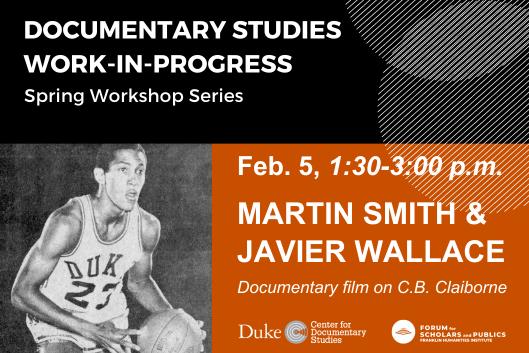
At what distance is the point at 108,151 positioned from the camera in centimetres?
853

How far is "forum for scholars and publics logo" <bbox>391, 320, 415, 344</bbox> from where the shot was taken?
8.48 metres

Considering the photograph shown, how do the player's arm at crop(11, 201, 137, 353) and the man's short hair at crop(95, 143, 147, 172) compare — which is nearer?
the player's arm at crop(11, 201, 137, 353)

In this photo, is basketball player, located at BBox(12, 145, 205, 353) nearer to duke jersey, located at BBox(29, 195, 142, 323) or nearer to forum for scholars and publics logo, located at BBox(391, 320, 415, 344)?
duke jersey, located at BBox(29, 195, 142, 323)

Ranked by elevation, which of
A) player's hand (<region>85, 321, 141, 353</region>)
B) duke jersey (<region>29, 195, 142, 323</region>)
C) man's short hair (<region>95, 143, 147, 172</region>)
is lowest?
player's hand (<region>85, 321, 141, 353</region>)

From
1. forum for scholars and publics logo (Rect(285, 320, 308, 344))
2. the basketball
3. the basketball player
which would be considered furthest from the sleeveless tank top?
forum for scholars and publics logo (Rect(285, 320, 308, 344))

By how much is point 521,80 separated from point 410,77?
38.4 inches

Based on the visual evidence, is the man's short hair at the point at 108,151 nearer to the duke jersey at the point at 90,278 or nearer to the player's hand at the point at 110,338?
the duke jersey at the point at 90,278

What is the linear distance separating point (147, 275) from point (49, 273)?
A: 831mm

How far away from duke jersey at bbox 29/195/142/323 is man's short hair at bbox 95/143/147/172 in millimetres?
304

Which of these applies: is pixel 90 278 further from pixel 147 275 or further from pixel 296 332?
pixel 296 332

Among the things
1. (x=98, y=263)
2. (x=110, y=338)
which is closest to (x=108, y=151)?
(x=98, y=263)

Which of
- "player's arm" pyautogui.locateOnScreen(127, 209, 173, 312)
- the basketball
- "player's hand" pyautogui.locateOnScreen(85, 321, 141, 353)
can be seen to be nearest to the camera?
the basketball

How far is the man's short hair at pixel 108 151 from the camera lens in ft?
28.0

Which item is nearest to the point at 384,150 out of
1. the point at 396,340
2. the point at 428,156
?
the point at 428,156
